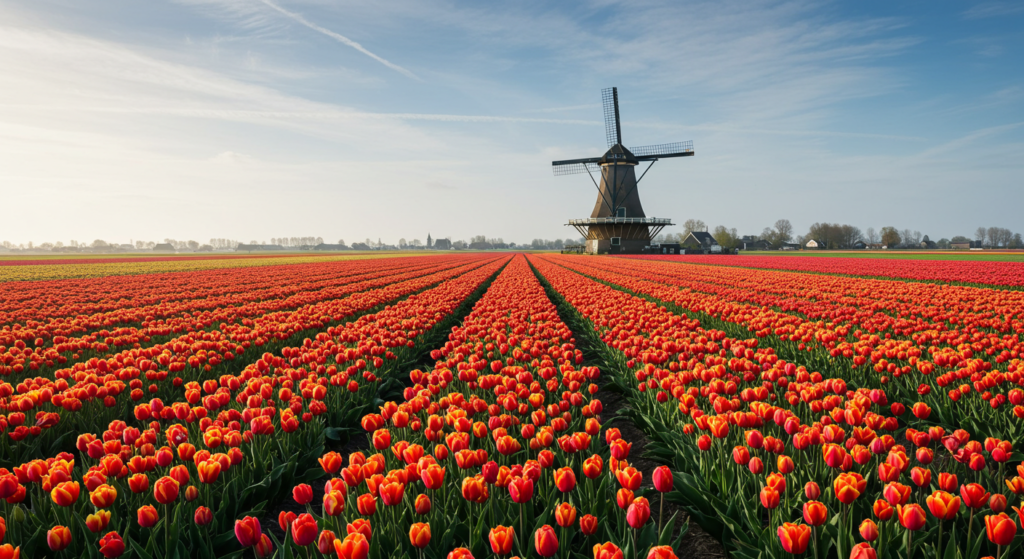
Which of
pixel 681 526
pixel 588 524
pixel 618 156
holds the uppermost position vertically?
pixel 618 156

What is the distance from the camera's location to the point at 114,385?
4.75 metres

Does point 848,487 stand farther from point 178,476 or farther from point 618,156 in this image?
point 618,156

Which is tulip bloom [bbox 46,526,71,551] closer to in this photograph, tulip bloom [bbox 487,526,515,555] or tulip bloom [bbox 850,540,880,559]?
tulip bloom [bbox 487,526,515,555]

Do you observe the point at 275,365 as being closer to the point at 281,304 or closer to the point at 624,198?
the point at 281,304

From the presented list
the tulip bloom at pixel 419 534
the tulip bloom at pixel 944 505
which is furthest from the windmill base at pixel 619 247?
the tulip bloom at pixel 419 534

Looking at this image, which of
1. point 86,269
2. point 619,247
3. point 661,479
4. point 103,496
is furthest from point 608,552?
point 619,247

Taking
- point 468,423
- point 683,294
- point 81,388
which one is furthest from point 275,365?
point 683,294

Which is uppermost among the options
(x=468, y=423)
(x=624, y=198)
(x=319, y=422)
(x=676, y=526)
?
(x=624, y=198)

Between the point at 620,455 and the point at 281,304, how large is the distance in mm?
12183

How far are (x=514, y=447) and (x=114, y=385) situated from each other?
4.03 meters

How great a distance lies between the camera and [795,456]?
3512mm

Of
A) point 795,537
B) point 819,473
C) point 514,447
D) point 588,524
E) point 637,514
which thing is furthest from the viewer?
point 819,473

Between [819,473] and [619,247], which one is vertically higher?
[619,247]

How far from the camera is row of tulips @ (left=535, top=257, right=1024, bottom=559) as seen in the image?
2.31 m
